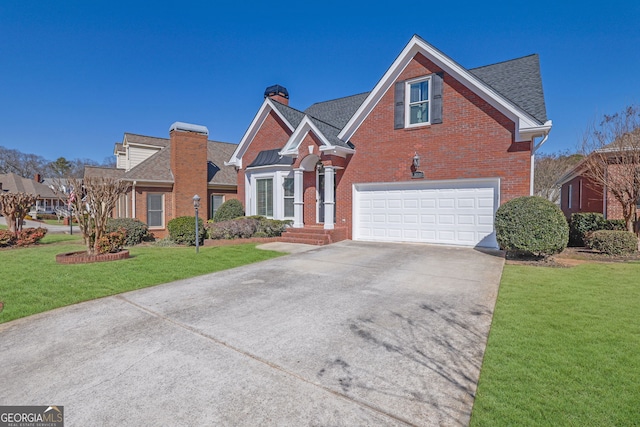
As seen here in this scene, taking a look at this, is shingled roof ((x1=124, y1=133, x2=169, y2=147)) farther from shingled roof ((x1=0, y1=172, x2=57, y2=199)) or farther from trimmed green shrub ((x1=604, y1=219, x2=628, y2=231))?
shingled roof ((x1=0, y1=172, x2=57, y2=199))

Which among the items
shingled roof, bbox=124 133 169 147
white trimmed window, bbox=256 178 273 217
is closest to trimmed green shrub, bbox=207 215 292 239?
white trimmed window, bbox=256 178 273 217

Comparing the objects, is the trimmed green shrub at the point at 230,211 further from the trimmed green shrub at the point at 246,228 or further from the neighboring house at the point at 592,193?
the neighboring house at the point at 592,193

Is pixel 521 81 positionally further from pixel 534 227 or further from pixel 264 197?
pixel 264 197

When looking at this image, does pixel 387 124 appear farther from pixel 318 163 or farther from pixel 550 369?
pixel 550 369

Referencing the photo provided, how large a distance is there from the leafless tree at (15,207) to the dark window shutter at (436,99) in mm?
16685

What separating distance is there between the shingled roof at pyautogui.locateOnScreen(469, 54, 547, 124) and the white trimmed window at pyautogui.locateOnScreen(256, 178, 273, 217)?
410 inches

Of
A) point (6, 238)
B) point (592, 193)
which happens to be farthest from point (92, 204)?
point (592, 193)

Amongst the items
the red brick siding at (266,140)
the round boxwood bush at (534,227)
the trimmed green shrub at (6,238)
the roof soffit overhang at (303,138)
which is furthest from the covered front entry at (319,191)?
the trimmed green shrub at (6,238)

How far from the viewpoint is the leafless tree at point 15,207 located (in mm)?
13156

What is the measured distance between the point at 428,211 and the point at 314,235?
14.8 ft

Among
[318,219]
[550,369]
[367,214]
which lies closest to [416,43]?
[367,214]

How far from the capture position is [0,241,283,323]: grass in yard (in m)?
5.86

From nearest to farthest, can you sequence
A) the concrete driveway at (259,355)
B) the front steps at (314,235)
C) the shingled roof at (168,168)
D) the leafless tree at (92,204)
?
the concrete driveway at (259,355) < the leafless tree at (92,204) < the front steps at (314,235) < the shingled roof at (168,168)

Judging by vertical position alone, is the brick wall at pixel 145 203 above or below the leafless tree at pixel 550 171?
below
